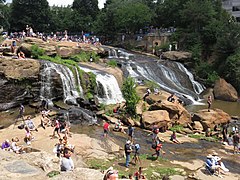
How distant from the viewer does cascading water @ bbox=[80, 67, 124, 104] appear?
89.9 feet

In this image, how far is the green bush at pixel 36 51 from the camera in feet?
96.7

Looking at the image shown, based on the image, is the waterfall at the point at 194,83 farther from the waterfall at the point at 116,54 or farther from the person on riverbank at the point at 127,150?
the person on riverbank at the point at 127,150

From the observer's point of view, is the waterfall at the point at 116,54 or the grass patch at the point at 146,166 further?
the waterfall at the point at 116,54

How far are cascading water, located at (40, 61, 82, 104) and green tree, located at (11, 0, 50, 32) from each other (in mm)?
33431

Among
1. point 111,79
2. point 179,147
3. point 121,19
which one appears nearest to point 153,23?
point 121,19

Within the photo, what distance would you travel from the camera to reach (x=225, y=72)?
38.0 meters

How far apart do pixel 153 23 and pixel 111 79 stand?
30635mm

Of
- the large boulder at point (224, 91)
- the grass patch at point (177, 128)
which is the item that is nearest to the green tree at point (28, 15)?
the large boulder at point (224, 91)

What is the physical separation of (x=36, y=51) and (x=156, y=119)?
1445 centimetres

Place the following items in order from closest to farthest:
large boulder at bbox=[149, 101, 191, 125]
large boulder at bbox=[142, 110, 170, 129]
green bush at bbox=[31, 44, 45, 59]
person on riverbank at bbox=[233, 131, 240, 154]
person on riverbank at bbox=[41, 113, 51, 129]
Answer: person on riverbank at bbox=[233, 131, 240, 154], person on riverbank at bbox=[41, 113, 51, 129], large boulder at bbox=[142, 110, 170, 129], large boulder at bbox=[149, 101, 191, 125], green bush at bbox=[31, 44, 45, 59]

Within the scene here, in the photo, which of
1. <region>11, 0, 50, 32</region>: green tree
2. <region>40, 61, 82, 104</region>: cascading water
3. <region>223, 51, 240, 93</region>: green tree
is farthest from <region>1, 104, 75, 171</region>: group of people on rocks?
<region>11, 0, 50, 32</region>: green tree

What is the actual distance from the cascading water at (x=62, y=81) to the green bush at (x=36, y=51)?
3.28 meters

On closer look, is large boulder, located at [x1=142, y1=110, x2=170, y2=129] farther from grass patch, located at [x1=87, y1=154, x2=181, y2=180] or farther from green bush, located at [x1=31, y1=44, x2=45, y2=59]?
green bush, located at [x1=31, y1=44, x2=45, y2=59]

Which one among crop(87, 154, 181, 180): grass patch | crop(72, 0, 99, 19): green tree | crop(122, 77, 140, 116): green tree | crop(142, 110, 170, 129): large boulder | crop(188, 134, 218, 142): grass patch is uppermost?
crop(72, 0, 99, 19): green tree
